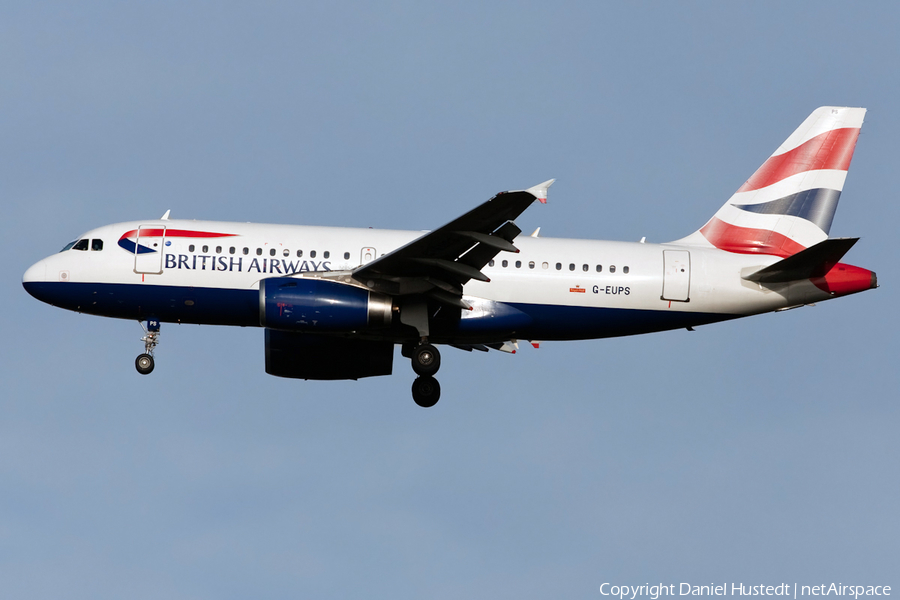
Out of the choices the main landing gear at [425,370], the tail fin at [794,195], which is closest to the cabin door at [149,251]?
the main landing gear at [425,370]

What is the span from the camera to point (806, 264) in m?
29.3

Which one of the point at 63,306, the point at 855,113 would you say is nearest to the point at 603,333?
the point at 855,113

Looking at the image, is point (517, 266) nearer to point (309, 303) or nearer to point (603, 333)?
point (603, 333)

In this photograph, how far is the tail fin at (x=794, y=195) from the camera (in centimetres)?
3238

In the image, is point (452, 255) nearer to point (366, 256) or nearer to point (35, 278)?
point (366, 256)

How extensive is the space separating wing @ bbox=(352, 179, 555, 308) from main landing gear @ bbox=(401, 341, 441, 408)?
156 centimetres

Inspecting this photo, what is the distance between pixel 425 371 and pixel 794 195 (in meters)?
12.3

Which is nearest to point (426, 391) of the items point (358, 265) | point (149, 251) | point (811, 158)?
point (358, 265)

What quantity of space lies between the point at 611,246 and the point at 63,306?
49.7ft

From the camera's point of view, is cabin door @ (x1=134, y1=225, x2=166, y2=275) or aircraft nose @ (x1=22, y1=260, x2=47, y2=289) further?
aircraft nose @ (x1=22, y1=260, x2=47, y2=289)

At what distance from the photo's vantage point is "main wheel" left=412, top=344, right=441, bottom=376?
29.9m

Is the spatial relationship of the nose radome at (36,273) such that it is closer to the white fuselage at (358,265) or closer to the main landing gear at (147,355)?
the white fuselage at (358,265)

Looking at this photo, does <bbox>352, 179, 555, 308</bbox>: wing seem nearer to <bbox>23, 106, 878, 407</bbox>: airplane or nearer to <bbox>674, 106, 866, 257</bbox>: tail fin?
<bbox>23, 106, 878, 407</bbox>: airplane

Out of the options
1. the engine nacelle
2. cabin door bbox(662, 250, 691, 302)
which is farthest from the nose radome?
cabin door bbox(662, 250, 691, 302)
